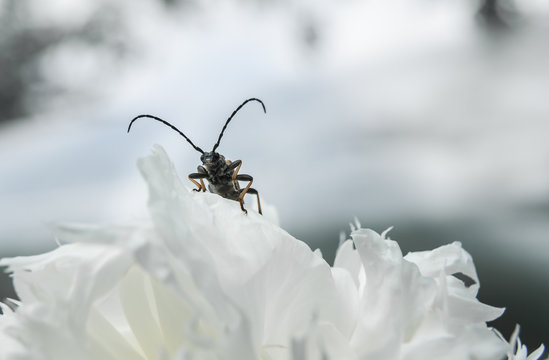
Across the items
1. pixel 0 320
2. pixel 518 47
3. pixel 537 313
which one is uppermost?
pixel 0 320

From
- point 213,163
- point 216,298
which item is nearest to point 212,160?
point 213,163

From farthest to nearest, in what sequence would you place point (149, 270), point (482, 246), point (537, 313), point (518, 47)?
point (518, 47)
point (482, 246)
point (537, 313)
point (149, 270)

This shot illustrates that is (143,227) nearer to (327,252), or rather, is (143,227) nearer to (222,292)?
(222,292)

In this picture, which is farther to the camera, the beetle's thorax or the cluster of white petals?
the beetle's thorax

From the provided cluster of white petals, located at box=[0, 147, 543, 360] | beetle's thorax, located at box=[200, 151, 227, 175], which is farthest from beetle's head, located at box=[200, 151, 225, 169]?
cluster of white petals, located at box=[0, 147, 543, 360]

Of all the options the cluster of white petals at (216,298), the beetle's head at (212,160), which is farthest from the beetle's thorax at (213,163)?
the cluster of white petals at (216,298)

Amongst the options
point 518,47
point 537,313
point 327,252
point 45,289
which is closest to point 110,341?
point 45,289

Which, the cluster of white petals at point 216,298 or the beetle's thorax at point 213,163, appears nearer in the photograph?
the cluster of white petals at point 216,298

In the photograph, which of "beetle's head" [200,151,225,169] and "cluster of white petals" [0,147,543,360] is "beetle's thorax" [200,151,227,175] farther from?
"cluster of white petals" [0,147,543,360]

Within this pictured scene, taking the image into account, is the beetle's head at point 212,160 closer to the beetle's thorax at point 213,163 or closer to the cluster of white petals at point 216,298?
the beetle's thorax at point 213,163
